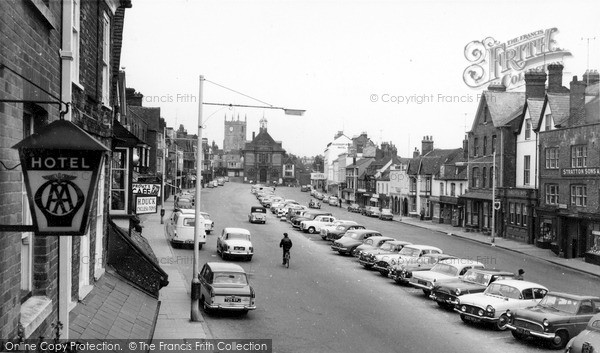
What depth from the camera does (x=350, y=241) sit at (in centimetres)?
3447

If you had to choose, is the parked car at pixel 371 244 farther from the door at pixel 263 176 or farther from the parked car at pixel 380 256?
the door at pixel 263 176

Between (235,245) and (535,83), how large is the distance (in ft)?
102

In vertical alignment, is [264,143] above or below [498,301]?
above

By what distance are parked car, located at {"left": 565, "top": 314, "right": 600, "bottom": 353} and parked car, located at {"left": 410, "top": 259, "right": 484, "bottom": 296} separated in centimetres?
786

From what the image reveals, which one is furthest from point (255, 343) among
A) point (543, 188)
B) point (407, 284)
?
point (543, 188)

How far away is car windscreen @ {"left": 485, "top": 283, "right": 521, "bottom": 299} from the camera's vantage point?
1867cm

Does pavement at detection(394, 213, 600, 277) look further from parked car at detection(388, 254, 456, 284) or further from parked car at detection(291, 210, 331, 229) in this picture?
parked car at detection(291, 210, 331, 229)

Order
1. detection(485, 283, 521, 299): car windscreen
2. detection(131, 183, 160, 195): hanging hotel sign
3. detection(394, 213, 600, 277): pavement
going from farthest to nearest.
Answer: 1. detection(394, 213, 600, 277): pavement
2. detection(131, 183, 160, 195): hanging hotel sign
3. detection(485, 283, 521, 299): car windscreen

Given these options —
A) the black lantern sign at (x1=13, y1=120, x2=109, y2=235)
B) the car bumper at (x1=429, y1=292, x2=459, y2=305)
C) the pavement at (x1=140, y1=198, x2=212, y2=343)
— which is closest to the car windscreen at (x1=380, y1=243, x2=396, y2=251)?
the car bumper at (x1=429, y1=292, x2=459, y2=305)

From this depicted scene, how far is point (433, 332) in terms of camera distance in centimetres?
1709

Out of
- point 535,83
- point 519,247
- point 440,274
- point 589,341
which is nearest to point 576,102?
point 535,83

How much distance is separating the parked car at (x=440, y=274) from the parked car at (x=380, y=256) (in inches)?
134

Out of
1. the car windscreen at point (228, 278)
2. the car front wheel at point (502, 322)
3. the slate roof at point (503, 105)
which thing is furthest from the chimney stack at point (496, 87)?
the car windscreen at point (228, 278)

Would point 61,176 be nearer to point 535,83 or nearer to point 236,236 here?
point 236,236
